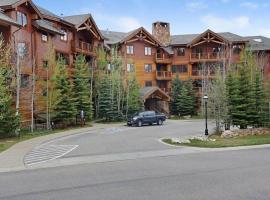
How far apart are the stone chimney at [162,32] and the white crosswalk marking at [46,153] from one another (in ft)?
153

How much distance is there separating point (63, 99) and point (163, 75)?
96.7 ft

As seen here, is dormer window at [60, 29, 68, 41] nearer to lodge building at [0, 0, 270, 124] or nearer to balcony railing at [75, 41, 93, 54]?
lodge building at [0, 0, 270, 124]

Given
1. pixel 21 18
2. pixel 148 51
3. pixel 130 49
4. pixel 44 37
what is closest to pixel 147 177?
pixel 21 18

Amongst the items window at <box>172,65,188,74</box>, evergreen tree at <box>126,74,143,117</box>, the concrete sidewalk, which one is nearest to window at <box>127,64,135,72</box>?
evergreen tree at <box>126,74,143,117</box>

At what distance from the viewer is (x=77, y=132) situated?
34.3 meters

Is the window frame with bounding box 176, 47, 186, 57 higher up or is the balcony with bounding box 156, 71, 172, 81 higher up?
the window frame with bounding box 176, 47, 186, 57

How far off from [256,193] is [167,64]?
56667mm

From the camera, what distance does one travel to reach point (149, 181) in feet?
40.5

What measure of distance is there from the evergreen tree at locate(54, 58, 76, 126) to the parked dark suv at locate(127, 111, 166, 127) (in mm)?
6716

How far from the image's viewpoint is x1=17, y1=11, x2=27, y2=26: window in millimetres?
35847


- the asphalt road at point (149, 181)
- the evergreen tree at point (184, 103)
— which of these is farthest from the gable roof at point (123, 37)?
the asphalt road at point (149, 181)

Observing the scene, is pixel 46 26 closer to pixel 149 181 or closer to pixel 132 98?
pixel 132 98

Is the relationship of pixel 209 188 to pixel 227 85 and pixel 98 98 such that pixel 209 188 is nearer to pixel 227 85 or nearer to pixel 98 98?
pixel 227 85

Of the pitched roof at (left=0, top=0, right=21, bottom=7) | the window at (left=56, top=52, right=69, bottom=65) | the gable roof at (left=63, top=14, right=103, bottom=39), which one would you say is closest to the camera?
the pitched roof at (left=0, top=0, right=21, bottom=7)
